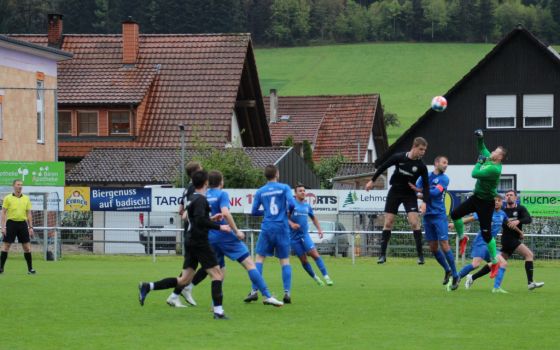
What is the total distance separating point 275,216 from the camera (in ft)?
56.0

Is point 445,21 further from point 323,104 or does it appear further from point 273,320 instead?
point 273,320

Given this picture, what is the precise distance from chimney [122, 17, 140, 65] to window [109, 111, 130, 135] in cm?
341

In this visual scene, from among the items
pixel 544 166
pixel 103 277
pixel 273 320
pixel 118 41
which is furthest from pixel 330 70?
pixel 273 320

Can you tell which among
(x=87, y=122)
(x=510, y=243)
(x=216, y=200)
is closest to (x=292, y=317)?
(x=216, y=200)

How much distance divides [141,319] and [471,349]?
4.61 meters

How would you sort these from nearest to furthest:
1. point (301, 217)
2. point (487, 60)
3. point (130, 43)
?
point (301, 217) → point (487, 60) → point (130, 43)

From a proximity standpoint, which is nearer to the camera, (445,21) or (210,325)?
(210,325)

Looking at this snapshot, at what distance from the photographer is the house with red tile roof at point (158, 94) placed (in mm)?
50656

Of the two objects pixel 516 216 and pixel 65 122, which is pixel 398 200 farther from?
pixel 65 122

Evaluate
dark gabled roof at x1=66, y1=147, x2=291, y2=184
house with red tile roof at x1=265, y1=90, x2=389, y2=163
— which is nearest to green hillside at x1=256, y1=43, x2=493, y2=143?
house with red tile roof at x1=265, y1=90, x2=389, y2=163

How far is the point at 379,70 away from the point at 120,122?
60.4m

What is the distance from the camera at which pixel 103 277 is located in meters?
23.4

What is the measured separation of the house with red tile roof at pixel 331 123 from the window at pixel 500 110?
22.9 m

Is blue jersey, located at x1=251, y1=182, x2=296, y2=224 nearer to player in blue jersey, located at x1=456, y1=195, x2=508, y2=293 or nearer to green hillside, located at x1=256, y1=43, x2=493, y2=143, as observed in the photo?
player in blue jersey, located at x1=456, y1=195, x2=508, y2=293
